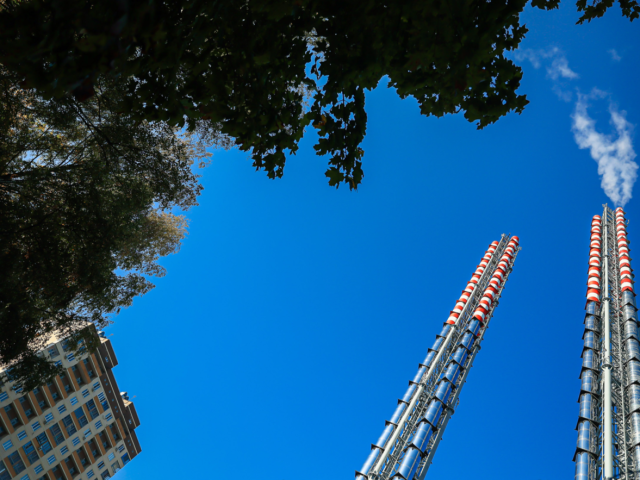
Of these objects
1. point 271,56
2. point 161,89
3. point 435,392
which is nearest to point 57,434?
point 435,392

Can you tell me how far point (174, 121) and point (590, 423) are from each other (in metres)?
24.8

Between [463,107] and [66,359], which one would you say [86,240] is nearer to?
[463,107]

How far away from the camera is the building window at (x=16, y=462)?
2798 cm

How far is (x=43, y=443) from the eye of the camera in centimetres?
3022

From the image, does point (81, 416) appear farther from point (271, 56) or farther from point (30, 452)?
point (271, 56)

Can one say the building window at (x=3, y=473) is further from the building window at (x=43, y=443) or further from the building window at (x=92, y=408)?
the building window at (x=92, y=408)

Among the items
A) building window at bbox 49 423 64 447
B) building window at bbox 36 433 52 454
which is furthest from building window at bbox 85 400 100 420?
building window at bbox 36 433 52 454

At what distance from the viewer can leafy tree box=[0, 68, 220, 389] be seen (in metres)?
8.88

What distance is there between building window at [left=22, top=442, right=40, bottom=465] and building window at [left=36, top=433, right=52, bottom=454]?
49 centimetres

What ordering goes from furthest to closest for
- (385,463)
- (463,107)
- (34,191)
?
(385,463), (34,191), (463,107)

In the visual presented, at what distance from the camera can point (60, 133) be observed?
420 inches

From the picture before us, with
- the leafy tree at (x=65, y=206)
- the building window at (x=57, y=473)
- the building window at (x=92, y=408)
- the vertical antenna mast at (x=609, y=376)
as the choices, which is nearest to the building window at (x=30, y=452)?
the building window at (x=57, y=473)

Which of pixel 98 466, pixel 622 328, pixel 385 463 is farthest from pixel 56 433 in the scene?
pixel 622 328

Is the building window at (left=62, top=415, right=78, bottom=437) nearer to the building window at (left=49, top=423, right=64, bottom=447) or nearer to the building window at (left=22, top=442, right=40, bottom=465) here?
the building window at (left=49, top=423, right=64, bottom=447)
